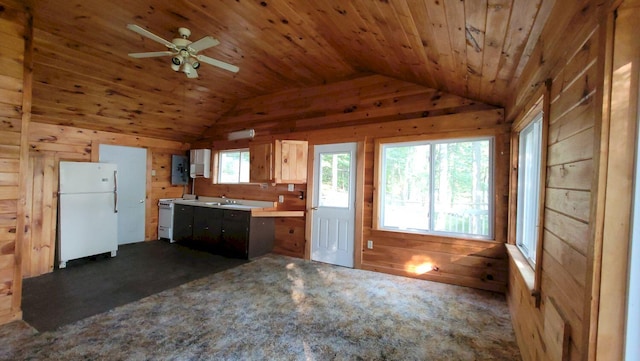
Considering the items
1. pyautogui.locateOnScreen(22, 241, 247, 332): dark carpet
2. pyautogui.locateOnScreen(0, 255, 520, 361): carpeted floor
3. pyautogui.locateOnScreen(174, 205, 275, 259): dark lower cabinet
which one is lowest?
pyautogui.locateOnScreen(22, 241, 247, 332): dark carpet

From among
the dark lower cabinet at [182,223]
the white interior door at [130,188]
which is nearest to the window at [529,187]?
the dark lower cabinet at [182,223]

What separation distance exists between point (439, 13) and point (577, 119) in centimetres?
103

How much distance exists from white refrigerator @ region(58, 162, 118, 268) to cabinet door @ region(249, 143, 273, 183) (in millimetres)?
2298

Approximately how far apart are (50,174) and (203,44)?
3275mm

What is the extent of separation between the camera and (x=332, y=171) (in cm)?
457

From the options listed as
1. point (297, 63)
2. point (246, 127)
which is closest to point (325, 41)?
point (297, 63)

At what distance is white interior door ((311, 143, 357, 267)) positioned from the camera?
4.36 m

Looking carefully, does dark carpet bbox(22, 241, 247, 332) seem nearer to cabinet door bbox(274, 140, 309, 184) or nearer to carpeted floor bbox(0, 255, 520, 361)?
carpeted floor bbox(0, 255, 520, 361)

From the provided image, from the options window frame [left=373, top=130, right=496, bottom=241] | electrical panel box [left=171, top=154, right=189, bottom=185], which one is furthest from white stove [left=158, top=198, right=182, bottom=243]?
window frame [left=373, top=130, right=496, bottom=241]

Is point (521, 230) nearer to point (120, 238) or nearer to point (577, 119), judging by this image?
point (577, 119)

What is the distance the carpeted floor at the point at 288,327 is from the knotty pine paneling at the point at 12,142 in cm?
40

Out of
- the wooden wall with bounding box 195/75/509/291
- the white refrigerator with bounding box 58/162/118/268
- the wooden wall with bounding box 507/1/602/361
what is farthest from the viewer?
the white refrigerator with bounding box 58/162/118/268

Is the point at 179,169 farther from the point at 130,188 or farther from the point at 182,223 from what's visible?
the point at 182,223

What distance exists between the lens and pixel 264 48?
356 centimetres
